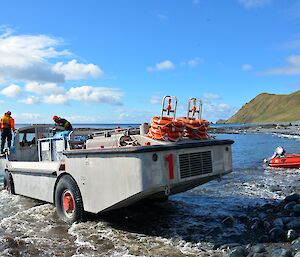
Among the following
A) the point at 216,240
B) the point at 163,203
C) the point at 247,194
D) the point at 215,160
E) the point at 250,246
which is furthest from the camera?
the point at 247,194

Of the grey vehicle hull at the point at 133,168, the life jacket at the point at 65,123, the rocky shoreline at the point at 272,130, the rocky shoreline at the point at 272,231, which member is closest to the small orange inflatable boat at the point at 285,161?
the rocky shoreline at the point at 272,231

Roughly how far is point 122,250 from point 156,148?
5.85 ft

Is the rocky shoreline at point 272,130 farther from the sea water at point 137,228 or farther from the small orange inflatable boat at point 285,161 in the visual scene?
the sea water at point 137,228

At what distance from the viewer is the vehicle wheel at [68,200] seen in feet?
23.6

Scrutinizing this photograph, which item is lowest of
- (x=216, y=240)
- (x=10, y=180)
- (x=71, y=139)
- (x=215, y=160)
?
(x=216, y=240)

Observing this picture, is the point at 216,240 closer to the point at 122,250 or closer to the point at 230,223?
the point at 230,223

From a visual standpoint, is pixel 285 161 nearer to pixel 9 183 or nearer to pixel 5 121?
pixel 9 183

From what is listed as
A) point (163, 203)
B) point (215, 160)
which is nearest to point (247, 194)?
point (163, 203)

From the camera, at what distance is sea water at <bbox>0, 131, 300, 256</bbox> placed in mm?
6062

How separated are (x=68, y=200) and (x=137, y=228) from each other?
5.13 feet

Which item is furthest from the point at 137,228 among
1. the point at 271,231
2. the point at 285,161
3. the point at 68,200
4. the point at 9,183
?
the point at 285,161

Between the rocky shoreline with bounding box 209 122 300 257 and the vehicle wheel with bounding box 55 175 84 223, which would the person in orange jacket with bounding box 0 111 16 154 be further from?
the rocky shoreline with bounding box 209 122 300 257

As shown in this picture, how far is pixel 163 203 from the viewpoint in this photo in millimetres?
9352

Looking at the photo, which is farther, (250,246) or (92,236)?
(92,236)
